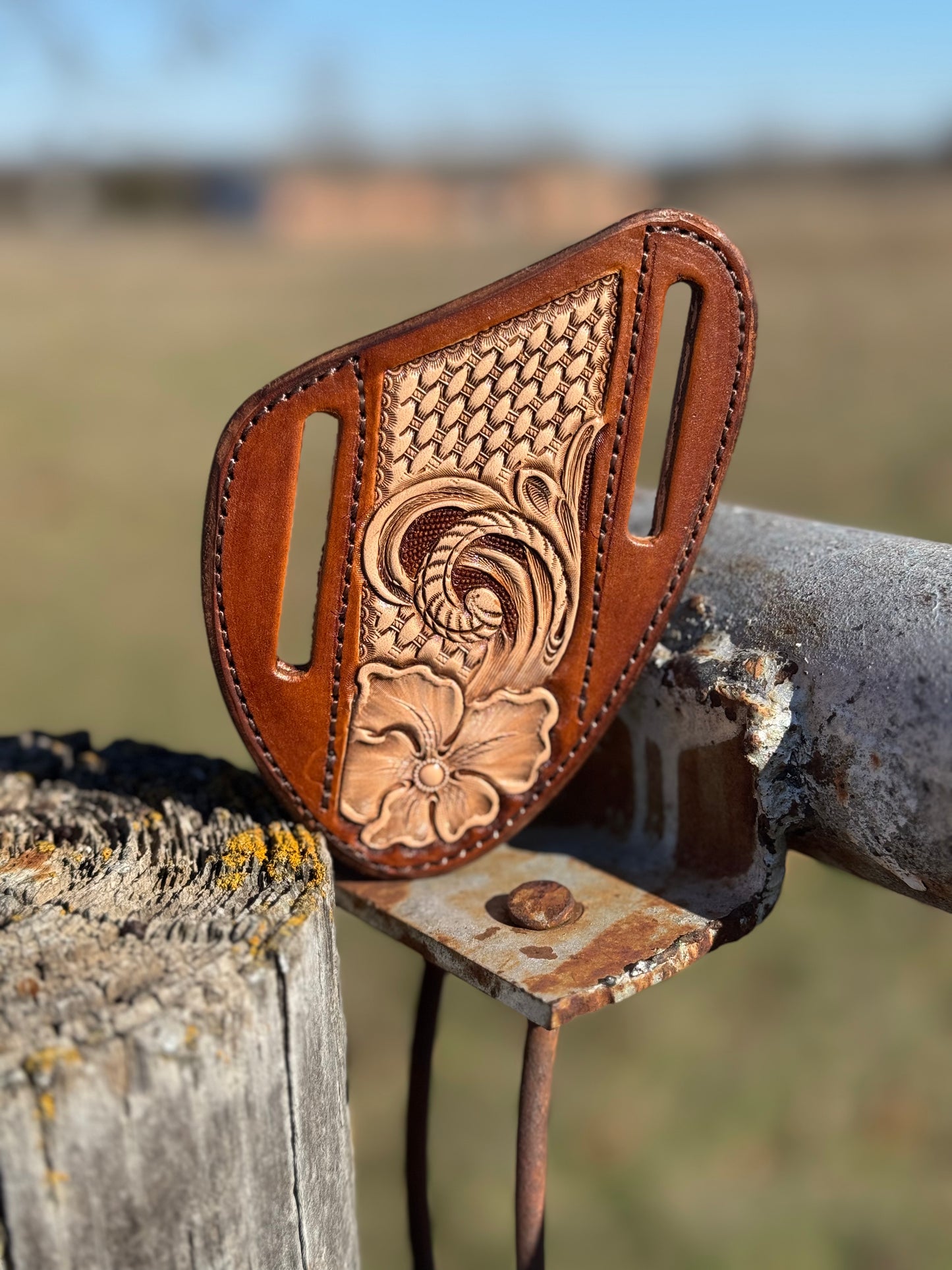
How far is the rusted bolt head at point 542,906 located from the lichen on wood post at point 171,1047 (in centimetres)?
22

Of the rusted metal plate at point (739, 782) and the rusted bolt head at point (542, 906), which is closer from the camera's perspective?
the rusted metal plate at point (739, 782)

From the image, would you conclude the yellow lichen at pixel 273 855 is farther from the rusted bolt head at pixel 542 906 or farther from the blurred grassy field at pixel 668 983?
the blurred grassy field at pixel 668 983

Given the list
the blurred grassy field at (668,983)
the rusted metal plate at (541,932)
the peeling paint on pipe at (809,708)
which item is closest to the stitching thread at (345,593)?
the rusted metal plate at (541,932)

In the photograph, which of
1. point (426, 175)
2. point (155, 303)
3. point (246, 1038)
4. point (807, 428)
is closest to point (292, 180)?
point (426, 175)

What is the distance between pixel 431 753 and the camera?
1.31 m

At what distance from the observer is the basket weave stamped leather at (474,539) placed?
116 cm

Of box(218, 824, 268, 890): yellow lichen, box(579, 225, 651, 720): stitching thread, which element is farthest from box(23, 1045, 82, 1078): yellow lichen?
box(579, 225, 651, 720): stitching thread

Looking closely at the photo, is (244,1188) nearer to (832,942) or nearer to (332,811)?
(332,811)

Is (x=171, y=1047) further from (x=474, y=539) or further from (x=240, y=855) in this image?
(x=474, y=539)

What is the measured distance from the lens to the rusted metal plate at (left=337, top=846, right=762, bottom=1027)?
3.70 feet

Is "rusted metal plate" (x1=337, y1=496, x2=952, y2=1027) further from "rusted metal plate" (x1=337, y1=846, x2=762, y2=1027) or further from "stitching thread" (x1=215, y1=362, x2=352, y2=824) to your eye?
"stitching thread" (x1=215, y1=362, x2=352, y2=824)

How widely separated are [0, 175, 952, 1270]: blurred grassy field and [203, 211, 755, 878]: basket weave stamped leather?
169cm

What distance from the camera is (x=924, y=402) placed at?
8.12 metres

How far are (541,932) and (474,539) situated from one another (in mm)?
443
